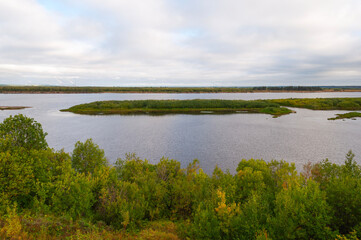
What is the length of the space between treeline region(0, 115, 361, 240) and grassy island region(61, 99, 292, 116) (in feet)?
352

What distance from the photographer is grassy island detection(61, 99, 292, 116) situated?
135250mm

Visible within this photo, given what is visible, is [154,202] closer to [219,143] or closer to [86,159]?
[86,159]

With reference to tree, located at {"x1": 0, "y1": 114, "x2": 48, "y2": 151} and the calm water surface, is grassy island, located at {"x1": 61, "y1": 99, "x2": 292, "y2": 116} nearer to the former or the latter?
the calm water surface

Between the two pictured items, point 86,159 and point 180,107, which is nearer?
point 86,159

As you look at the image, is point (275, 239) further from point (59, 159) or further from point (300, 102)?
point (300, 102)

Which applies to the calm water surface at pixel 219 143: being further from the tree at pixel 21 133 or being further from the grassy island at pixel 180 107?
the grassy island at pixel 180 107

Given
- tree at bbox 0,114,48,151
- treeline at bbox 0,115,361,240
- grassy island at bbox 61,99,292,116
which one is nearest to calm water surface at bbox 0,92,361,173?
treeline at bbox 0,115,361,240

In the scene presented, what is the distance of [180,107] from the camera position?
480 feet

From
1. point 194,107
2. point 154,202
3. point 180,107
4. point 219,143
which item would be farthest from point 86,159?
point 194,107

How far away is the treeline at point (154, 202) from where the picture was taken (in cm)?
1595

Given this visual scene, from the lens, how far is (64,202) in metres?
20.5

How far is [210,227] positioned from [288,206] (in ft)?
19.6

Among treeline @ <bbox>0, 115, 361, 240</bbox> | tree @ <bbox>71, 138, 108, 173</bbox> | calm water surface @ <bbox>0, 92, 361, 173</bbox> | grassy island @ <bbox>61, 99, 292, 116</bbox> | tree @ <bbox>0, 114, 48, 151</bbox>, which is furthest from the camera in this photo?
grassy island @ <bbox>61, 99, 292, 116</bbox>

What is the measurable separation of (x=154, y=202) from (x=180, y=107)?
404ft
